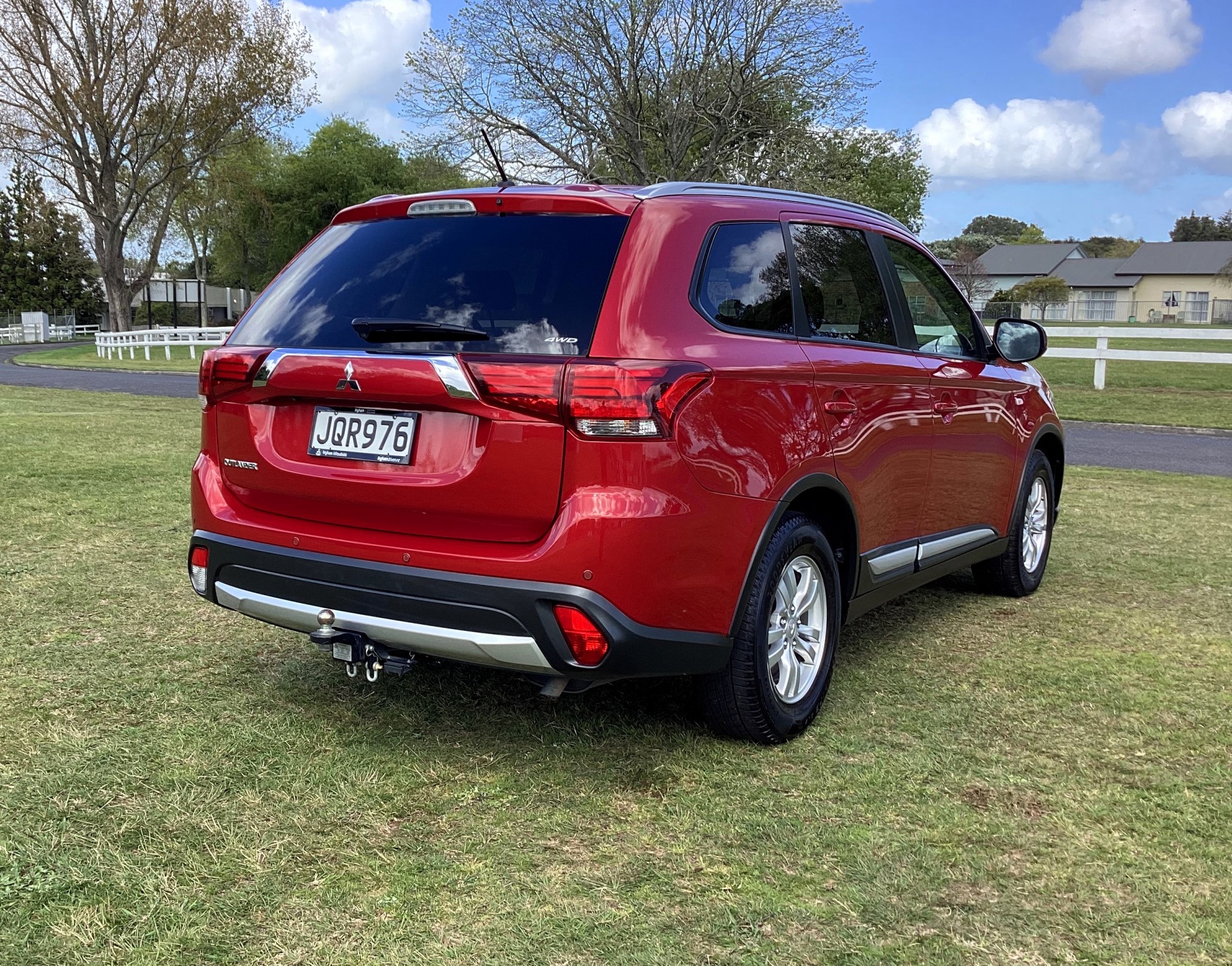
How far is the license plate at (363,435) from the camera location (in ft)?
10.8

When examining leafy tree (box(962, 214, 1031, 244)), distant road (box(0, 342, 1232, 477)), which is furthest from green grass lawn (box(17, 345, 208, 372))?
leafy tree (box(962, 214, 1031, 244))

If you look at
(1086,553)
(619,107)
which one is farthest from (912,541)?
(619,107)

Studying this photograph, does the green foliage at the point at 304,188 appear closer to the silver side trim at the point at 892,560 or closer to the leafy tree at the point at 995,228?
the silver side trim at the point at 892,560

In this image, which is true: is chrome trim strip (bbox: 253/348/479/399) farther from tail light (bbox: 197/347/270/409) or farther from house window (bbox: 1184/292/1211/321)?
house window (bbox: 1184/292/1211/321)

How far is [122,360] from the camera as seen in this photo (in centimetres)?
3231

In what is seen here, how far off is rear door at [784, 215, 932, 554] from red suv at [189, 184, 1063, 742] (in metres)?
0.02

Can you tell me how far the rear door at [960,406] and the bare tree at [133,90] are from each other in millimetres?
38555

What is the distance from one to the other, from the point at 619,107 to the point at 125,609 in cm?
2782

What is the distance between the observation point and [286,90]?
4062 cm

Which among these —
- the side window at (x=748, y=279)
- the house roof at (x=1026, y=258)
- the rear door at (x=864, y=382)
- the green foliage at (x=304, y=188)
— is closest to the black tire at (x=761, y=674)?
the rear door at (x=864, y=382)

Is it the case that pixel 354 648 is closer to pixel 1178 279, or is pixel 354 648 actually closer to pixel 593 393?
pixel 593 393

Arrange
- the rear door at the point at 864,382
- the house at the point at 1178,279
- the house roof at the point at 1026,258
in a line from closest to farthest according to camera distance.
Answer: the rear door at the point at 864,382 → the house at the point at 1178,279 → the house roof at the point at 1026,258

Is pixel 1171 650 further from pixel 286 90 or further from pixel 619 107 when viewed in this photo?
pixel 286 90

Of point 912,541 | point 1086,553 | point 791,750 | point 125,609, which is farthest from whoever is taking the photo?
point 1086,553
